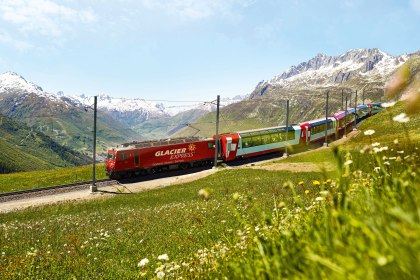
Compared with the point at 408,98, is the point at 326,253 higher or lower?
lower

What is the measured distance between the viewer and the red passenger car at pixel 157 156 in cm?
4256

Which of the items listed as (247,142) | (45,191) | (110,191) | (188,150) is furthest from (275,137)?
(45,191)

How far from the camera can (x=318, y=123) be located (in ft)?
212

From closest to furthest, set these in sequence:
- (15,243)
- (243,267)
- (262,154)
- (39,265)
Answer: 1. (243,267)
2. (39,265)
3. (15,243)
4. (262,154)

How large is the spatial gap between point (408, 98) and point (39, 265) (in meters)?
9.29

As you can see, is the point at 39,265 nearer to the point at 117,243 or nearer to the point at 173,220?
the point at 117,243

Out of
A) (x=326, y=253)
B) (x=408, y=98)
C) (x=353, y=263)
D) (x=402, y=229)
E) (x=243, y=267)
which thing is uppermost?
(x=408, y=98)

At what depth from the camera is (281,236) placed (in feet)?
9.73

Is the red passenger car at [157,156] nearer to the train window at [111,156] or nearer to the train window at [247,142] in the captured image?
the train window at [111,156]

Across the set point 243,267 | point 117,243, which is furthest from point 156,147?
point 243,267

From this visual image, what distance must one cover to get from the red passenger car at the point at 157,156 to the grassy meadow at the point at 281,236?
1886 centimetres

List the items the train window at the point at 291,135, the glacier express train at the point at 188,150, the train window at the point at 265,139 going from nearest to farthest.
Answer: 1. the glacier express train at the point at 188,150
2. the train window at the point at 265,139
3. the train window at the point at 291,135

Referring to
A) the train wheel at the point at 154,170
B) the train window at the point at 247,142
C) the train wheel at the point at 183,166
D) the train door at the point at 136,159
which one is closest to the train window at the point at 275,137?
the train window at the point at 247,142

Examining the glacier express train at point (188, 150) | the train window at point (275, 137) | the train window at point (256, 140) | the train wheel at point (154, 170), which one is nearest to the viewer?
the glacier express train at point (188, 150)
